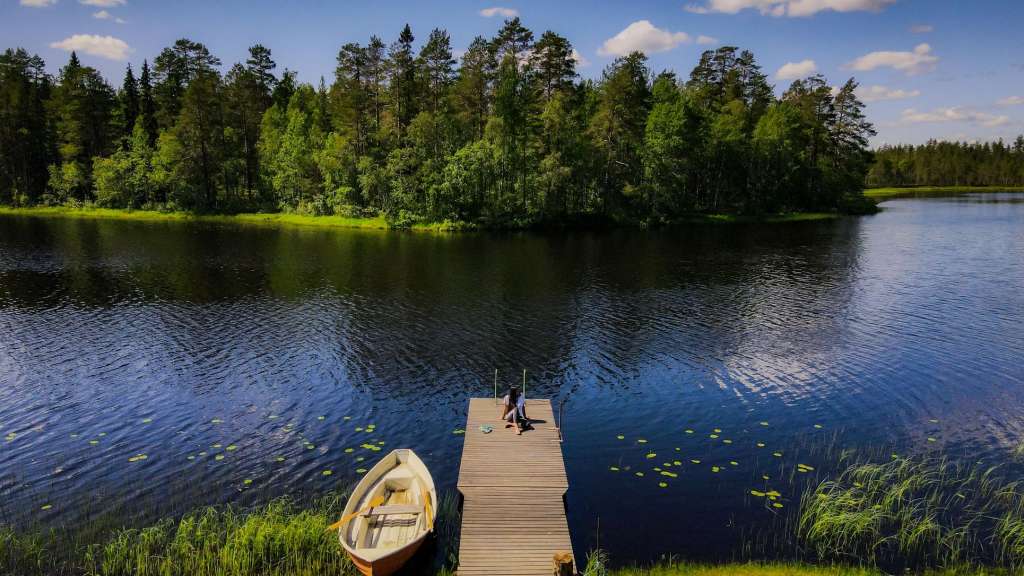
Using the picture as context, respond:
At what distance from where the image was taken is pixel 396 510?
18.8 meters

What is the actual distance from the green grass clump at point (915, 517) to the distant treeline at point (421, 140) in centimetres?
8250

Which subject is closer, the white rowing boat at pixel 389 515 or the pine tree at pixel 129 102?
the white rowing boat at pixel 389 515

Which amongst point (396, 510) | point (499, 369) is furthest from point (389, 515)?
point (499, 369)

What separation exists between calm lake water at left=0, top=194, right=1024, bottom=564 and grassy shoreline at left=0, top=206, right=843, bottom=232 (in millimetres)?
30285

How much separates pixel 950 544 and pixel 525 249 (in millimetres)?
65925

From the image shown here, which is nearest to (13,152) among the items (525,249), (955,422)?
(525,249)

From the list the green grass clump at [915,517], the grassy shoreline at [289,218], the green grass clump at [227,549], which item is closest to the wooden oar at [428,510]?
the green grass clump at [227,549]

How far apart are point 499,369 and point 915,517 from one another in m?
21.8

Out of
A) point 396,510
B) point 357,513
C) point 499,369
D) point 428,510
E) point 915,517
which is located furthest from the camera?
point 499,369

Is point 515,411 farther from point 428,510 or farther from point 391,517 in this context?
point 391,517

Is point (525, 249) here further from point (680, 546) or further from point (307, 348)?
point (680, 546)

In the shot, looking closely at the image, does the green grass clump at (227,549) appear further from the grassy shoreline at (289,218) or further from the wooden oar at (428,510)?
the grassy shoreline at (289,218)

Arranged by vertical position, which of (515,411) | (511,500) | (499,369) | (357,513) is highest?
(515,411)

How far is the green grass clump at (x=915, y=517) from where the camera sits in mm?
18312
